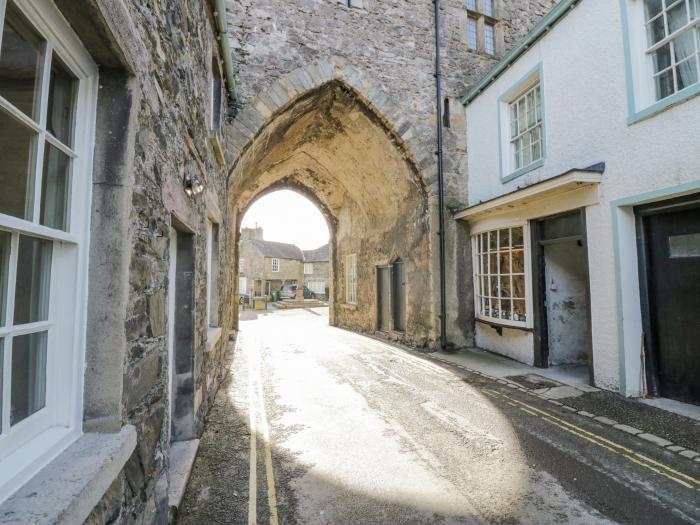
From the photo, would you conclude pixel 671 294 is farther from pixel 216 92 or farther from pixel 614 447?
pixel 216 92

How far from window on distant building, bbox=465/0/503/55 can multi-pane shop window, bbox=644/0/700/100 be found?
216 inches

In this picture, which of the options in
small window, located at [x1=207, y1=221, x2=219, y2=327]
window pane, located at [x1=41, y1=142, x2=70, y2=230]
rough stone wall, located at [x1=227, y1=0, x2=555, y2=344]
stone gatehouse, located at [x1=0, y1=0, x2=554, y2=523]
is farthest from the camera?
rough stone wall, located at [x1=227, y1=0, x2=555, y2=344]

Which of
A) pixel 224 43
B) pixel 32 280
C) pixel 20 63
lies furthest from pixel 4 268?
pixel 224 43

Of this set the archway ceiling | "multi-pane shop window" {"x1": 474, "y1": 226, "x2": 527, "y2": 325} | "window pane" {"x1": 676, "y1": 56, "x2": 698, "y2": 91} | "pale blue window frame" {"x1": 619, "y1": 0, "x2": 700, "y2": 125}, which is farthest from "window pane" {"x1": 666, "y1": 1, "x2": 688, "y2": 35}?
the archway ceiling

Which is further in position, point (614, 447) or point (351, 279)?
point (351, 279)

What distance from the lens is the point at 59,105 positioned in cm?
152

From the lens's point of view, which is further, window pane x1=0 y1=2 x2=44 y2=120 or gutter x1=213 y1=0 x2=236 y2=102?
gutter x1=213 y1=0 x2=236 y2=102

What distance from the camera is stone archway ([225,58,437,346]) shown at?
765 centimetres

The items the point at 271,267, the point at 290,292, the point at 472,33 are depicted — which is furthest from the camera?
the point at 271,267

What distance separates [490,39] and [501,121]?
4037 mm

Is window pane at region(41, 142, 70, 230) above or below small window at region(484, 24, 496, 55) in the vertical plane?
below

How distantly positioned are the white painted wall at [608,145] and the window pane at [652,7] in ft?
0.95

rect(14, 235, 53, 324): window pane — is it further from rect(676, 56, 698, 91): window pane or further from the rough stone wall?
the rough stone wall

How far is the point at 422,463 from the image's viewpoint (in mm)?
3326
